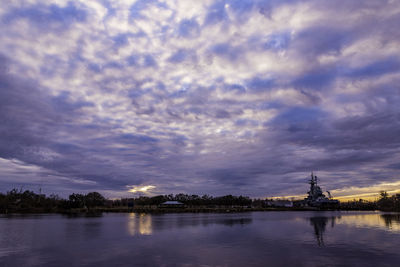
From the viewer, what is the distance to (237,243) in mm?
41750

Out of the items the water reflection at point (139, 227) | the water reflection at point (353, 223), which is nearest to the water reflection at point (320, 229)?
the water reflection at point (353, 223)

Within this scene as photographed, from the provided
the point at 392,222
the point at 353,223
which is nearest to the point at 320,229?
the point at 353,223

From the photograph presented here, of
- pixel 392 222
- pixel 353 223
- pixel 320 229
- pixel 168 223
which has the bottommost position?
pixel 392 222

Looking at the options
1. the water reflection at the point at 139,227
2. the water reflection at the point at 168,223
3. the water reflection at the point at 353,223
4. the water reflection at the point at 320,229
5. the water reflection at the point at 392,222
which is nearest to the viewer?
the water reflection at the point at 320,229

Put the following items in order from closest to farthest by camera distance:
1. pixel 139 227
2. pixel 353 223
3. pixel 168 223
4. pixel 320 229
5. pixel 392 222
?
pixel 320 229, pixel 139 227, pixel 168 223, pixel 353 223, pixel 392 222

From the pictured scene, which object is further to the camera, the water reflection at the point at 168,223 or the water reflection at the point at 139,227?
the water reflection at the point at 168,223

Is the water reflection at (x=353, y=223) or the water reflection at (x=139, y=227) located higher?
the water reflection at (x=139, y=227)

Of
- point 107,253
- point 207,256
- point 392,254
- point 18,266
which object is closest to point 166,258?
point 207,256

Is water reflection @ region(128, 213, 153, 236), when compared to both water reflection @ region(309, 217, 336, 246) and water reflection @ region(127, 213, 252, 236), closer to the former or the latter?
water reflection @ region(127, 213, 252, 236)

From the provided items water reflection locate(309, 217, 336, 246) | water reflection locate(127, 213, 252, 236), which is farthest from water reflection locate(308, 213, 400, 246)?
water reflection locate(127, 213, 252, 236)

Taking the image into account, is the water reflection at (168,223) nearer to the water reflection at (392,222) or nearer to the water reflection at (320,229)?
the water reflection at (320,229)

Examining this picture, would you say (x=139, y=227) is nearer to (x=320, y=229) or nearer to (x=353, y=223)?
(x=320, y=229)

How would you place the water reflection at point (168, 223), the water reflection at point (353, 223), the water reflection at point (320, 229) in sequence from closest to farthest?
the water reflection at point (320, 229) < the water reflection at point (353, 223) < the water reflection at point (168, 223)

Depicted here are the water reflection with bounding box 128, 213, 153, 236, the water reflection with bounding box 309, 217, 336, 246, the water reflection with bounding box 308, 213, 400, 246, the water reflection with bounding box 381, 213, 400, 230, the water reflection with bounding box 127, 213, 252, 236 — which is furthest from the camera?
the water reflection with bounding box 381, 213, 400, 230
